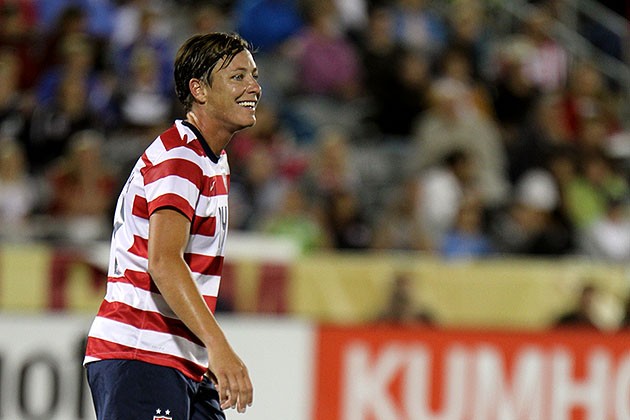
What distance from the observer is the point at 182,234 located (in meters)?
3.93

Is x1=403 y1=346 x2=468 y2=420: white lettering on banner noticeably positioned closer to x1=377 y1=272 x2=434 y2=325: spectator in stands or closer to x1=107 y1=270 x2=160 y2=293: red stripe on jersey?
x1=377 y1=272 x2=434 y2=325: spectator in stands

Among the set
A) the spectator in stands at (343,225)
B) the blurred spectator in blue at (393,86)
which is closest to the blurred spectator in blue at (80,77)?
the spectator in stands at (343,225)

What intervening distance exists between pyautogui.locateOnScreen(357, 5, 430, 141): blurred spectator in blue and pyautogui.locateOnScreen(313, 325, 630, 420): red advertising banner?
322cm

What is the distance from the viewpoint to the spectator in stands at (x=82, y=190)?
921cm

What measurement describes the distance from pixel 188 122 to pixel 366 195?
676 cm

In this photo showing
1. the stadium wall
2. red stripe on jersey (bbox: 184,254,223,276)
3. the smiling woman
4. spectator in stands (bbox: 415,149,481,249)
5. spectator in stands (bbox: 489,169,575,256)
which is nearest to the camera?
the smiling woman

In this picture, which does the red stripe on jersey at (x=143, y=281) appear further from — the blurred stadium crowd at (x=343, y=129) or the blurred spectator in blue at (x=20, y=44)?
the blurred spectator in blue at (x=20, y=44)

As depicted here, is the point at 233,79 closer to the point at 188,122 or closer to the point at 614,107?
the point at 188,122

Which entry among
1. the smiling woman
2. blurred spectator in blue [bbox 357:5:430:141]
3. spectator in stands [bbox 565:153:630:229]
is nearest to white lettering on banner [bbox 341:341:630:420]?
spectator in stands [bbox 565:153:630:229]

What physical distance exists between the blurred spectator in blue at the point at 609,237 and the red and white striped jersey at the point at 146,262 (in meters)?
6.84

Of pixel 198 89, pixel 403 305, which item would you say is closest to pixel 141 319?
pixel 198 89

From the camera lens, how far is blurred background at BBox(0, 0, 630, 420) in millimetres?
8484

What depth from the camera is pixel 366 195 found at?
10961 mm

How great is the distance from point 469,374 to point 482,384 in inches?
4.2
